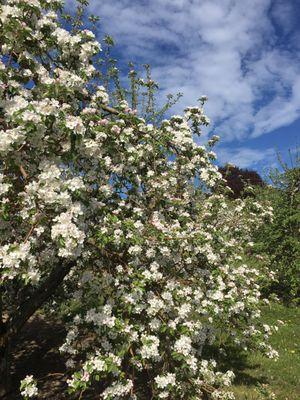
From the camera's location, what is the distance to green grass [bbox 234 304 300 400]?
9.99m

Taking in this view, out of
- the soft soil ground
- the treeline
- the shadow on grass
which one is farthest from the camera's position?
the treeline

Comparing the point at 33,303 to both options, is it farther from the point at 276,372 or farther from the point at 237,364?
the point at 276,372

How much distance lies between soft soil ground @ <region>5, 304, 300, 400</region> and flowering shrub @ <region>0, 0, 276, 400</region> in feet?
4.14

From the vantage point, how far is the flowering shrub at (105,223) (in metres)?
5.51

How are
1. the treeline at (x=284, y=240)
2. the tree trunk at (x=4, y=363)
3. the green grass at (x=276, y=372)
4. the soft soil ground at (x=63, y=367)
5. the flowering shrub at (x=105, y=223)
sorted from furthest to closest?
1. the treeline at (x=284, y=240)
2. the green grass at (x=276, y=372)
3. the soft soil ground at (x=63, y=367)
4. the tree trunk at (x=4, y=363)
5. the flowering shrub at (x=105, y=223)

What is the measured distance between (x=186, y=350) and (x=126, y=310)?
1.03 m

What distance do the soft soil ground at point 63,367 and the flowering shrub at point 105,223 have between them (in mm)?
1263

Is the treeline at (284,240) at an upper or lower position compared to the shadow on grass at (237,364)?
upper

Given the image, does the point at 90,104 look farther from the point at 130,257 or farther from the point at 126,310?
the point at 126,310

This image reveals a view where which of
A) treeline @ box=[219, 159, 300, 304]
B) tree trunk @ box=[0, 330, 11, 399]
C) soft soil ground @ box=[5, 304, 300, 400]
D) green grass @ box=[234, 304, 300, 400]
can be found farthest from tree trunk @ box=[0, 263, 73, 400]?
treeline @ box=[219, 159, 300, 304]

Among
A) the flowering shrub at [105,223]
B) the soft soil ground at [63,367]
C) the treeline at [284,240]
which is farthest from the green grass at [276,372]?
the treeline at [284,240]

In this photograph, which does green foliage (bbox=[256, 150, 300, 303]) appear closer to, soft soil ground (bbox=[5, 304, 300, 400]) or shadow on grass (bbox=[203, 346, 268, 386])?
soft soil ground (bbox=[5, 304, 300, 400])

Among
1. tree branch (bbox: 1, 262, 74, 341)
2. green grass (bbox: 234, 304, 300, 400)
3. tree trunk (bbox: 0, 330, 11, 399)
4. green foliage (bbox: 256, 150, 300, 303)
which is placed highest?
green foliage (bbox: 256, 150, 300, 303)

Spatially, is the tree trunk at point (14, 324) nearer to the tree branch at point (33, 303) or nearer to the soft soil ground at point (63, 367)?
the tree branch at point (33, 303)
